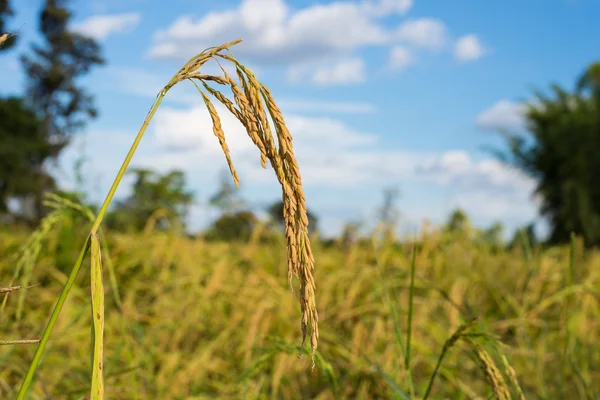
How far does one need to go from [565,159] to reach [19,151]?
1805cm

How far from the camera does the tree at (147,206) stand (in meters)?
4.04

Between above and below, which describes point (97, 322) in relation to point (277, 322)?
above

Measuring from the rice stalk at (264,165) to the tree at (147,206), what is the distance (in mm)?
3061

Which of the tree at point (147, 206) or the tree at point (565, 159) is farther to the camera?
the tree at point (565, 159)

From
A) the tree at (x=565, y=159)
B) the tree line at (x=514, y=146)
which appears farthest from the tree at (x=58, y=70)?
the tree at (x=565, y=159)

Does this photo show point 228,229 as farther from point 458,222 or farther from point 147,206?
point 458,222

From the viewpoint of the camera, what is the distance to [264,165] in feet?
1.73

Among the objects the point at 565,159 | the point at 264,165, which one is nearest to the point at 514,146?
the point at 565,159

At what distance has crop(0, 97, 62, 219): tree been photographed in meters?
22.1

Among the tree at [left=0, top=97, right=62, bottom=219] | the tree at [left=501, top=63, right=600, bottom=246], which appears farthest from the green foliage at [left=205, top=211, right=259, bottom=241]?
the tree at [left=0, top=97, right=62, bottom=219]

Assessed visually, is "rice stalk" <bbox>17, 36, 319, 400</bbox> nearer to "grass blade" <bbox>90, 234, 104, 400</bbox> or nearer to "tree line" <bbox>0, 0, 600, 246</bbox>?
"grass blade" <bbox>90, 234, 104, 400</bbox>

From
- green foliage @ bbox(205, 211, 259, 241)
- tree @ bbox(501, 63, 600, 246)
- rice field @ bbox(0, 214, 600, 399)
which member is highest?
tree @ bbox(501, 63, 600, 246)

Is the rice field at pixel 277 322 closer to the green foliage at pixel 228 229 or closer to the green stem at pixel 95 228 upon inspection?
the green stem at pixel 95 228

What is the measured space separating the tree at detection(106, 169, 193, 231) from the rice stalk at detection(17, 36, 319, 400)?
3061 millimetres
